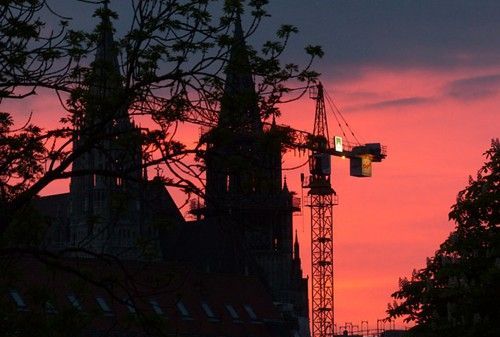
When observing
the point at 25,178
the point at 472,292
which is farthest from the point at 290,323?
the point at 25,178

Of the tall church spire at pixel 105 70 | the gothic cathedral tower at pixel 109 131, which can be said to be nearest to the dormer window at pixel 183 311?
the gothic cathedral tower at pixel 109 131

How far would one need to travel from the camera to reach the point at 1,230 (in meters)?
30.7

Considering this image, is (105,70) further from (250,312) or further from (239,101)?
(250,312)

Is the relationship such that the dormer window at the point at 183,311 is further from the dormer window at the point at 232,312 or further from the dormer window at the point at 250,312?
the dormer window at the point at 250,312

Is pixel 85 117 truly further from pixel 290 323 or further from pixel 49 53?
pixel 290 323

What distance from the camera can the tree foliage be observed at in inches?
2191

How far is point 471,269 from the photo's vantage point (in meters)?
57.7

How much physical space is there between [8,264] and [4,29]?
4805mm

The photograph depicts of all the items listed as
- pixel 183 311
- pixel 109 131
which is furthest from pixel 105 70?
pixel 183 311

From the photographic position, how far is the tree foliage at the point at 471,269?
55.7 m

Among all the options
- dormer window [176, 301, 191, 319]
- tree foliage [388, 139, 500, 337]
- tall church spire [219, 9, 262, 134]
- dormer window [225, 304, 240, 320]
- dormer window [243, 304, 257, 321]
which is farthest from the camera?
dormer window [243, 304, 257, 321]

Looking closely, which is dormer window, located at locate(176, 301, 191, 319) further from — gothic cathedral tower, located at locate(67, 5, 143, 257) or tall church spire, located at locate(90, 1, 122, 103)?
tall church spire, located at locate(90, 1, 122, 103)

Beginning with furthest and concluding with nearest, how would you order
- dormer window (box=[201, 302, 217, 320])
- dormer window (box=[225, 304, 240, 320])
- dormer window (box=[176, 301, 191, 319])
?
dormer window (box=[225, 304, 240, 320]), dormer window (box=[201, 302, 217, 320]), dormer window (box=[176, 301, 191, 319])

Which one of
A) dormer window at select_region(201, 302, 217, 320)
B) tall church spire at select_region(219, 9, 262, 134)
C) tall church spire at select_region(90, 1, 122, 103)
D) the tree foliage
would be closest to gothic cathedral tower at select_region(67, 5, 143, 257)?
tall church spire at select_region(90, 1, 122, 103)
